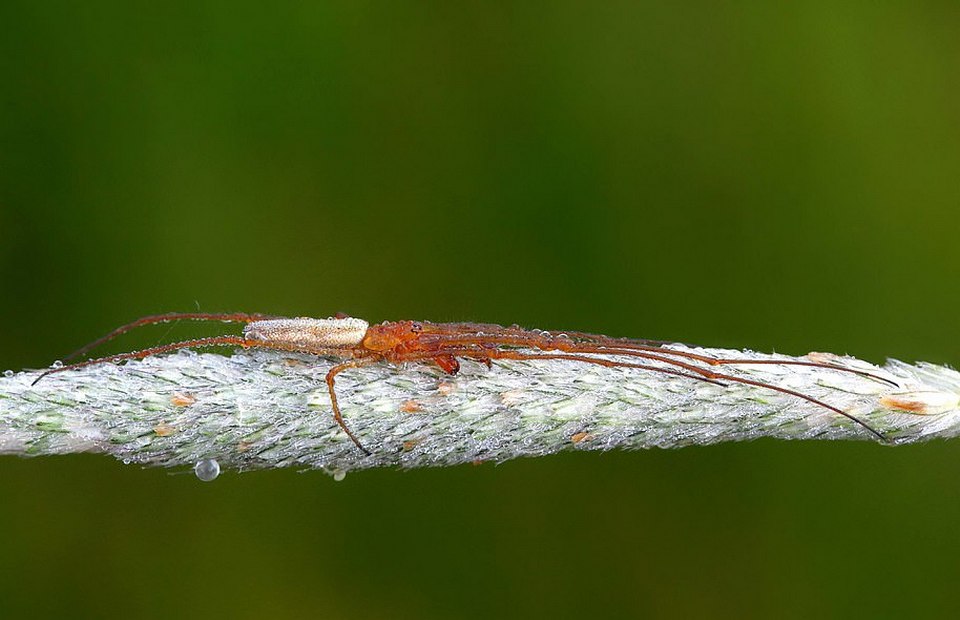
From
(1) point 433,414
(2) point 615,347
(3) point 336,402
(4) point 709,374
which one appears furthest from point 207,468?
(4) point 709,374

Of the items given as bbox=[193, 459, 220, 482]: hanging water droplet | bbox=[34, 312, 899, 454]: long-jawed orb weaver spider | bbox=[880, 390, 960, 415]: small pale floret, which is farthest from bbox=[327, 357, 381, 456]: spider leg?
bbox=[880, 390, 960, 415]: small pale floret

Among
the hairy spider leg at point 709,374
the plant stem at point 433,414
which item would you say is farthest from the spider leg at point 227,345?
the hairy spider leg at point 709,374

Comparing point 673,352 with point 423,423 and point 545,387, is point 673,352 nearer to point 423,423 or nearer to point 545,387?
point 545,387

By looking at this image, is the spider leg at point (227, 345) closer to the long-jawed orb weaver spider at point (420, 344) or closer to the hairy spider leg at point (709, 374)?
the long-jawed orb weaver spider at point (420, 344)

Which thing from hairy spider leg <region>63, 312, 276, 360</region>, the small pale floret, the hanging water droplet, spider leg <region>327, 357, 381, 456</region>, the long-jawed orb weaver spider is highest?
hairy spider leg <region>63, 312, 276, 360</region>

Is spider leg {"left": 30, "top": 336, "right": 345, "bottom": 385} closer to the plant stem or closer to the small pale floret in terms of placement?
the plant stem

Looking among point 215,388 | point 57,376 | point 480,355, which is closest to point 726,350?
point 480,355
